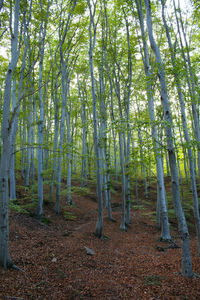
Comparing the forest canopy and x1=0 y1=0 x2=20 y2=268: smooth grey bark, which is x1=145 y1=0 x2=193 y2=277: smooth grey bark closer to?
the forest canopy

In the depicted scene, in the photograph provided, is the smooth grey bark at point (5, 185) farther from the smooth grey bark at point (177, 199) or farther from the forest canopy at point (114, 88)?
the smooth grey bark at point (177, 199)

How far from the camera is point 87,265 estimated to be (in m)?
5.52

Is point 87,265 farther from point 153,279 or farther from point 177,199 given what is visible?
point 177,199

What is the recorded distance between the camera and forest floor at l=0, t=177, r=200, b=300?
4004 mm

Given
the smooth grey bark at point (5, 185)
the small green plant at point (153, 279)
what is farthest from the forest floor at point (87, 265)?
the smooth grey bark at point (5, 185)

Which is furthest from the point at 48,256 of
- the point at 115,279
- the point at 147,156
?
the point at 147,156

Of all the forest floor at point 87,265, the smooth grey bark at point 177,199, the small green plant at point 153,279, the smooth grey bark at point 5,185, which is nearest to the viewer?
the forest floor at point 87,265

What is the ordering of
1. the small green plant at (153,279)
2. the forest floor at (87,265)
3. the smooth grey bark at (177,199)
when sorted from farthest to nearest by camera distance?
1. the smooth grey bark at (177,199)
2. the small green plant at (153,279)
3. the forest floor at (87,265)

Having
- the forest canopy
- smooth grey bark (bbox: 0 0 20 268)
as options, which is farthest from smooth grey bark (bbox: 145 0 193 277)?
smooth grey bark (bbox: 0 0 20 268)

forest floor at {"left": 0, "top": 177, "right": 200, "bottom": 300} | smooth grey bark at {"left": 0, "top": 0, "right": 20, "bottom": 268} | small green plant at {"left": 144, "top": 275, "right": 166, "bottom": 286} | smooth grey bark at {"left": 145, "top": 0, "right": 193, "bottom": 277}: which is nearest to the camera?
forest floor at {"left": 0, "top": 177, "right": 200, "bottom": 300}

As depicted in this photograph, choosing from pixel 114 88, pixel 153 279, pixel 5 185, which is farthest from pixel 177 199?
pixel 114 88

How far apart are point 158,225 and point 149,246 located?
3234 mm

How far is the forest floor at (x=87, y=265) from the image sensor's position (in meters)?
4.00

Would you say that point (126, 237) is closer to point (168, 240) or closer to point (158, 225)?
point (168, 240)
